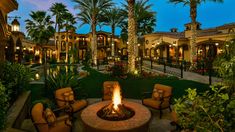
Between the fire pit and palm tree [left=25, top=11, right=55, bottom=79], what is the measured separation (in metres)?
40.7

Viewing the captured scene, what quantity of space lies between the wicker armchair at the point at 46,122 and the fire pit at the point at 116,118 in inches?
19.1

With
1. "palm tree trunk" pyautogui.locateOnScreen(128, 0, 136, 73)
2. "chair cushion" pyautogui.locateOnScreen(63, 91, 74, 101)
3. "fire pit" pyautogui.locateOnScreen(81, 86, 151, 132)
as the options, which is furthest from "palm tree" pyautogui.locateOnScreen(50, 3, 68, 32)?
"fire pit" pyautogui.locateOnScreen(81, 86, 151, 132)

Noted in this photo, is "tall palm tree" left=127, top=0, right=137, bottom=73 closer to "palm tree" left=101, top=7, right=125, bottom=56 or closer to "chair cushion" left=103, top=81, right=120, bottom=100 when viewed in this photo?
"chair cushion" left=103, top=81, right=120, bottom=100

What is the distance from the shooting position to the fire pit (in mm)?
4680

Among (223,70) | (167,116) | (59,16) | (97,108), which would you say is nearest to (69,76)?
(97,108)

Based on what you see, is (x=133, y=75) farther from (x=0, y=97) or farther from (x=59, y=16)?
(x=59, y=16)

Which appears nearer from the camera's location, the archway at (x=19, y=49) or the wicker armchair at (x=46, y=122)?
the wicker armchair at (x=46, y=122)

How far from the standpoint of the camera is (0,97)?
3.85m

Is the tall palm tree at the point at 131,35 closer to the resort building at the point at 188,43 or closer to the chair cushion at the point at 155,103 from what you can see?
the resort building at the point at 188,43

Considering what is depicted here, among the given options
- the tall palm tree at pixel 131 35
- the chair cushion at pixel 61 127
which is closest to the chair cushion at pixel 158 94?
the chair cushion at pixel 61 127

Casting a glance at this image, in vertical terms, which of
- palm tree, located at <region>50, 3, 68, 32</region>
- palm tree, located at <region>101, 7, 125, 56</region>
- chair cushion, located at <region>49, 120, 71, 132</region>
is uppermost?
palm tree, located at <region>50, 3, 68, 32</region>

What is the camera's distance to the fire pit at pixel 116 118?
15.4 feet

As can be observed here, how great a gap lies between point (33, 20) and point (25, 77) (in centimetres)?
4036

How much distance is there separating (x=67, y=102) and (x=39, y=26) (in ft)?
136
